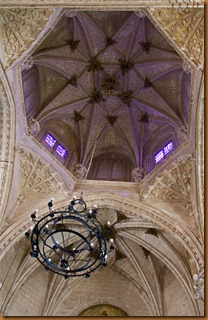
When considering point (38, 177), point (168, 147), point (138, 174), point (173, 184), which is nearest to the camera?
point (173, 184)

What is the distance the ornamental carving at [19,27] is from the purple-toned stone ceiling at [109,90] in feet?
13.1

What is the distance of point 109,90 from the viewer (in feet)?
59.1

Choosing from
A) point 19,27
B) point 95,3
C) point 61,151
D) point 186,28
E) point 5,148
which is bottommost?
point 5,148

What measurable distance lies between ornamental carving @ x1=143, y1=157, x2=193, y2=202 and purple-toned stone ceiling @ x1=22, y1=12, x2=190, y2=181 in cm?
220

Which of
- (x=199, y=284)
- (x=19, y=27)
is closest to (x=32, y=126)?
(x=19, y=27)

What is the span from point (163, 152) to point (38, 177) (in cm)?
570

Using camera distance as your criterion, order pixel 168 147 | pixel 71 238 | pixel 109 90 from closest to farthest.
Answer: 1. pixel 71 238
2. pixel 168 147
3. pixel 109 90

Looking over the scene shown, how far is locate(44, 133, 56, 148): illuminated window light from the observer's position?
15642mm

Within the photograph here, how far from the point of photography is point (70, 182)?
13758 mm

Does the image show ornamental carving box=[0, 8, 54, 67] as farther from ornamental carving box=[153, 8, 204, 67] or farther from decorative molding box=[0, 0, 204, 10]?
ornamental carving box=[153, 8, 204, 67]

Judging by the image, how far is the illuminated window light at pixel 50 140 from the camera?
616 inches

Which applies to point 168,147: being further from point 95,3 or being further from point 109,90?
point 95,3

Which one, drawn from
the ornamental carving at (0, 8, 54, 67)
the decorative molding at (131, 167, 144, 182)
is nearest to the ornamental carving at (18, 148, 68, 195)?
the decorative molding at (131, 167, 144, 182)

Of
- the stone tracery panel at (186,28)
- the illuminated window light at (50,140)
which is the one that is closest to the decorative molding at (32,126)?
the illuminated window light at (50,140)
